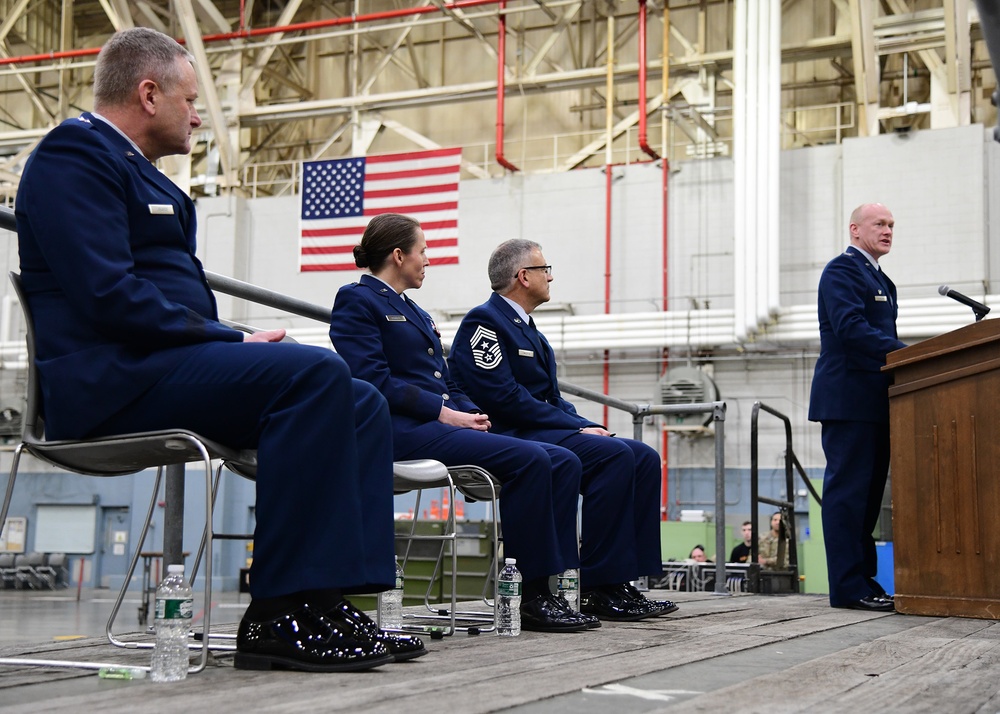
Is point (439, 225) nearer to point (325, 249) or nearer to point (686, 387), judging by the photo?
point (325, 249)

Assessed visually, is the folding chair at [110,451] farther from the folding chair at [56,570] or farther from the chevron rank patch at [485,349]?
the folding chair at [56,570]

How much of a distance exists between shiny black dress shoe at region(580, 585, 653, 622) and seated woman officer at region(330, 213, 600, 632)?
13.2 inches

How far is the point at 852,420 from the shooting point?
3.70m

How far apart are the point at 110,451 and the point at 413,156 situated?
11193mm

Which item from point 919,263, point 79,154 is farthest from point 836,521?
point 919,263

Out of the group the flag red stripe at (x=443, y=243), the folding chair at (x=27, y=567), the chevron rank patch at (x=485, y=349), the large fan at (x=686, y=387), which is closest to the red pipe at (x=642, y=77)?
the flag red stripe at (x=443, y=243)

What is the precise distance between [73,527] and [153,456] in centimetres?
1566

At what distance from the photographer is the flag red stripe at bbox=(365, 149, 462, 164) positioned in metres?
12.4

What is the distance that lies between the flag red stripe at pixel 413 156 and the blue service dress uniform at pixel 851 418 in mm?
8996

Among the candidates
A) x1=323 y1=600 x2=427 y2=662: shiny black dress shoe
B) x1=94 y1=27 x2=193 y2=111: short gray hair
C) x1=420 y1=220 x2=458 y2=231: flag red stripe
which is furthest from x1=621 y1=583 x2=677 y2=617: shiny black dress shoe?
x1=420 y1=220 x2=458 y2=231: flag red stripe

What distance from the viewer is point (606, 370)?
523 inches

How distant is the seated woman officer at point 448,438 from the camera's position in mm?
2658

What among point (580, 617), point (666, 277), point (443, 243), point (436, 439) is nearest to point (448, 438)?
point (436, 439)

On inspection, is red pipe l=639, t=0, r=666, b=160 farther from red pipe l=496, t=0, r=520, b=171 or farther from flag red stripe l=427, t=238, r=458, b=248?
flag red stripe l=427, t=238, r=458, b=248
